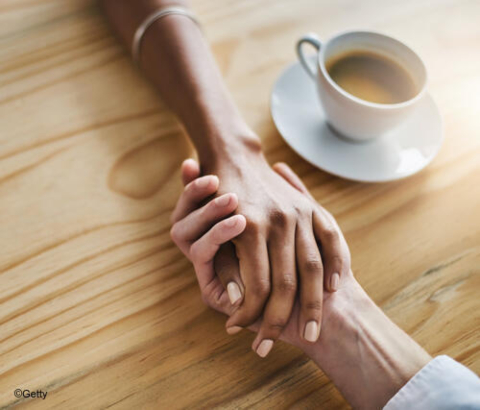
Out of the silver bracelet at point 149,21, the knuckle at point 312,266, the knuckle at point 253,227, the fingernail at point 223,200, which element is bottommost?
the knuckle at point 312,266

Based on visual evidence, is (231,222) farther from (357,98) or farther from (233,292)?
(357,98)

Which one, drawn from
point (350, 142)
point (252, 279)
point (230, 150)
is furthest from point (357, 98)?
point (252, 279)

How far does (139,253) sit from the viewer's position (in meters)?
0.53

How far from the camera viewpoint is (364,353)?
18.9 inches

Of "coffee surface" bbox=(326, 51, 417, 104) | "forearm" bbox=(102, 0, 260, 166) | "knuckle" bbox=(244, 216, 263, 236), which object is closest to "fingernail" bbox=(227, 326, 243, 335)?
"knuckle" bbox=(244, 216, 263, 236)

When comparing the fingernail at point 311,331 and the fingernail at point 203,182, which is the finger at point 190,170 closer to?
the fingernail at point 203,182

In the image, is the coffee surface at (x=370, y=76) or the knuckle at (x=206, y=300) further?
the coffee surface at (x=370, y=76)

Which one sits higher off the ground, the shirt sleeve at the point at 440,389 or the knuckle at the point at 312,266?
the knuckle at the point at 312,266

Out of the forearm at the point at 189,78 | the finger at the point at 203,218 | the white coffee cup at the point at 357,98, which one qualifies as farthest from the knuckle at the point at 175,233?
the white coffee cup at the point at 357,98

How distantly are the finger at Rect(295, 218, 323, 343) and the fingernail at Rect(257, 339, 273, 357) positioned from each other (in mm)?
38

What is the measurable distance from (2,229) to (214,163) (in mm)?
266

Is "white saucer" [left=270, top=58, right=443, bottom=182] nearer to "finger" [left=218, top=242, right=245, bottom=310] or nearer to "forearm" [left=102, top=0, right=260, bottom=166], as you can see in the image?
"forearm" [left=102, top=0, right=260, bottom=166]

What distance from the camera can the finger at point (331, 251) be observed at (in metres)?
0.51

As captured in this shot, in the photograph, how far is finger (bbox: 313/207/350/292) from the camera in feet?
1.67
